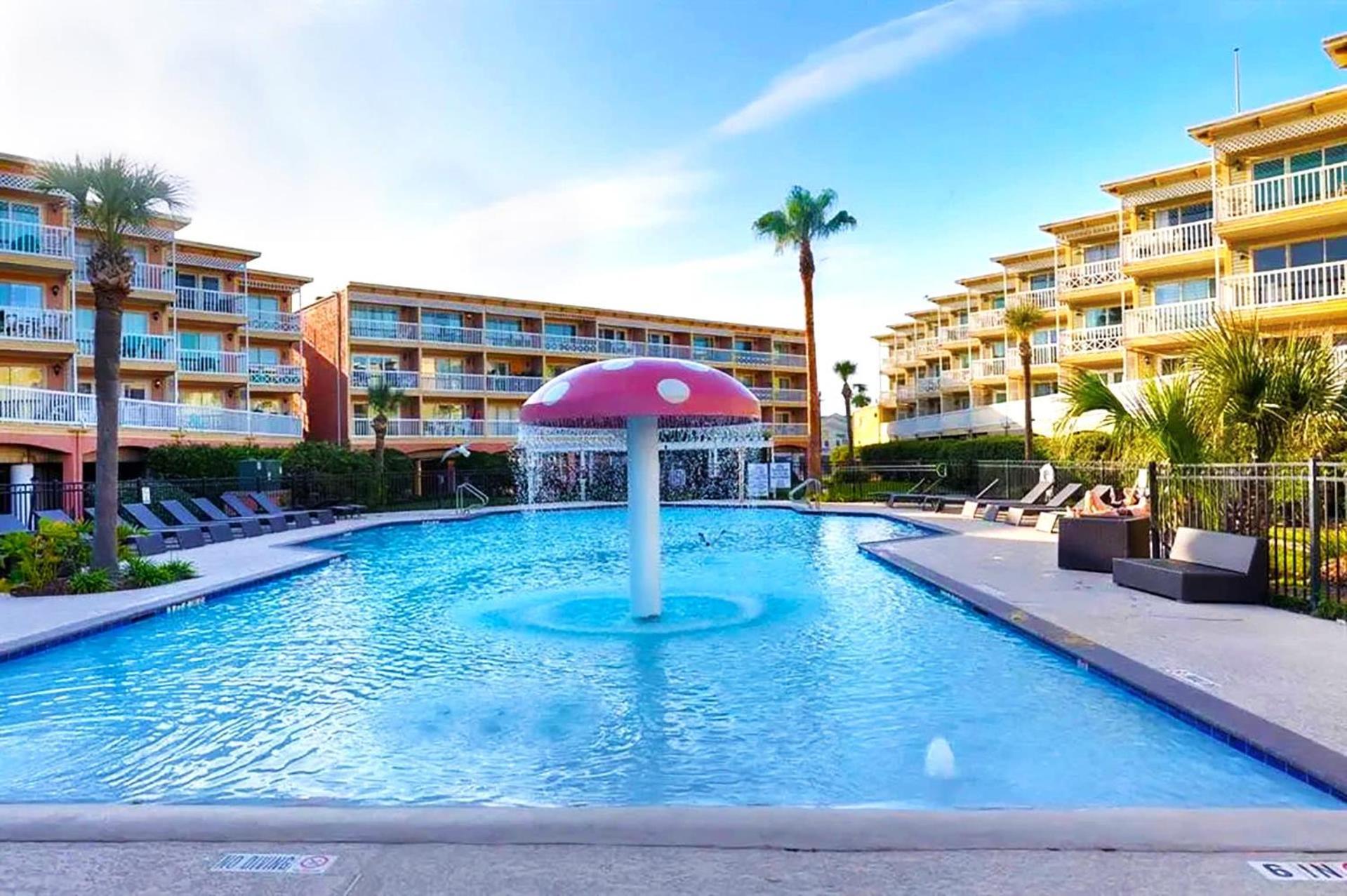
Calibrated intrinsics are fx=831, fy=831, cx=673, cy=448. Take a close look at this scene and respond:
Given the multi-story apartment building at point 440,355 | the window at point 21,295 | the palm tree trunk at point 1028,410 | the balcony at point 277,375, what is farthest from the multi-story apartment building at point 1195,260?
the window at point 21,295

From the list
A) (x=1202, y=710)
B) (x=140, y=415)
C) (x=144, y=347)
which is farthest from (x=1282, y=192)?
(x=144, y=347)

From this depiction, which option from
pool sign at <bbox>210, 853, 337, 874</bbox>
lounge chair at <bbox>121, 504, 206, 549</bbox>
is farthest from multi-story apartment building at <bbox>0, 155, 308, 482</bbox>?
pool sign at <bbox>210, 853, 337, 874</bbox>

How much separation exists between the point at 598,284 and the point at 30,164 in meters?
26.0

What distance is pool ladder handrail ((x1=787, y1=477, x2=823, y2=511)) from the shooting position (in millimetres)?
31328

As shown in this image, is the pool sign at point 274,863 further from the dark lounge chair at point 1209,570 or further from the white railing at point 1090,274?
the white railing at point 1090,274

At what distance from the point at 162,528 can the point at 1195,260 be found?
105 ft

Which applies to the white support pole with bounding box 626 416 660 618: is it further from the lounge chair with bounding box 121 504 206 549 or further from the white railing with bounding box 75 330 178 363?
the white railing with bounding box 75 330 178 363

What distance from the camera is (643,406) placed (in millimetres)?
8398

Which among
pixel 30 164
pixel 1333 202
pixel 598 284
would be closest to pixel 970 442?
pixel 1333 202

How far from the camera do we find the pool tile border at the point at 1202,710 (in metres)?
4.62

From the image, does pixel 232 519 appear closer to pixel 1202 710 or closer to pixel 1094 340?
pixel 1202 710

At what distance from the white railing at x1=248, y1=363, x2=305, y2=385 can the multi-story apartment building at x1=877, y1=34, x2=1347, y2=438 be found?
3293cm

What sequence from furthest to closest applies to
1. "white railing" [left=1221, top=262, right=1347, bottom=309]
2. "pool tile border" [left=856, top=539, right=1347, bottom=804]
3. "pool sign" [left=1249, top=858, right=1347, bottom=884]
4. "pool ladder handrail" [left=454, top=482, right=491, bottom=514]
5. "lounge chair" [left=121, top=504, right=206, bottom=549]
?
"pool ladder handrail" [left=454, top=482, right=491, bottom=514] → "white railing" [left=1221, top=262, right=1347, bottom=309] → "lounge chair" [left=121, top=504, right=206, bottom=549] → "pool tile border" [left=856, top=539, right=1347, bottom=804] → "pool sign" [left=1249, top=858, right=1347, bottom=884]

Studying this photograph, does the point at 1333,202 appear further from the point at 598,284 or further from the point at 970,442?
the point at 598,284
